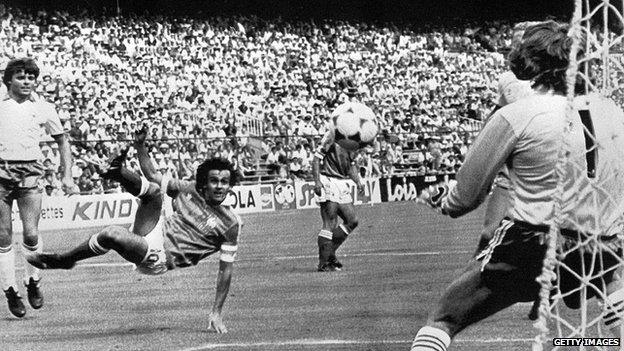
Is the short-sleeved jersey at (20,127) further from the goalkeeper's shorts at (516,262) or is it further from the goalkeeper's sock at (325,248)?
the goalkeeper's shorts at (516,262)

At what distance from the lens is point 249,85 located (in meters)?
35.7

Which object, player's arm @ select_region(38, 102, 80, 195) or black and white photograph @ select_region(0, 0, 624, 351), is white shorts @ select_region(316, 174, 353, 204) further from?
player's arm @ select_region(38, 102, 80, 195)

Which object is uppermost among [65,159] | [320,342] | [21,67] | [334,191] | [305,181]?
[21,67]

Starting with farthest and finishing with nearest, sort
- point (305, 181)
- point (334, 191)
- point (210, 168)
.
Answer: point (305, 181) → point (334, 191) → point (210, 168)

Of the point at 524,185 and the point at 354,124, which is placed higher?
the point at 524,185

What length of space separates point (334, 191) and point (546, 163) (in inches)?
389

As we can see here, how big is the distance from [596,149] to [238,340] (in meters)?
4.07

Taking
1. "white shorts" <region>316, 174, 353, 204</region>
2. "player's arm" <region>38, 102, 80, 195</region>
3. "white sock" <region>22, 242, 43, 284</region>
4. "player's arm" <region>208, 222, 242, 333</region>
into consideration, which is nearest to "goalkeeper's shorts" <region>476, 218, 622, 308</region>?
"player's arm" <region>208, 222, 242, 333</region>

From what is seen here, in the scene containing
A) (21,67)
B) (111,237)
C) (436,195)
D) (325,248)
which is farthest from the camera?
(325,248)

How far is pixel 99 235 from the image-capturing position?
31.7 ft

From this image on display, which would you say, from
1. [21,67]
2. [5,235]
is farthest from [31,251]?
[21,67]

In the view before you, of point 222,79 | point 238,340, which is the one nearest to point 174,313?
point 238,340

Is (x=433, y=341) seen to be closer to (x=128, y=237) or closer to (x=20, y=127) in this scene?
(x=128, y=237)

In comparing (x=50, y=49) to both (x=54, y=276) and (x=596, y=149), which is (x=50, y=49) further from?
(x=596, y=149)
